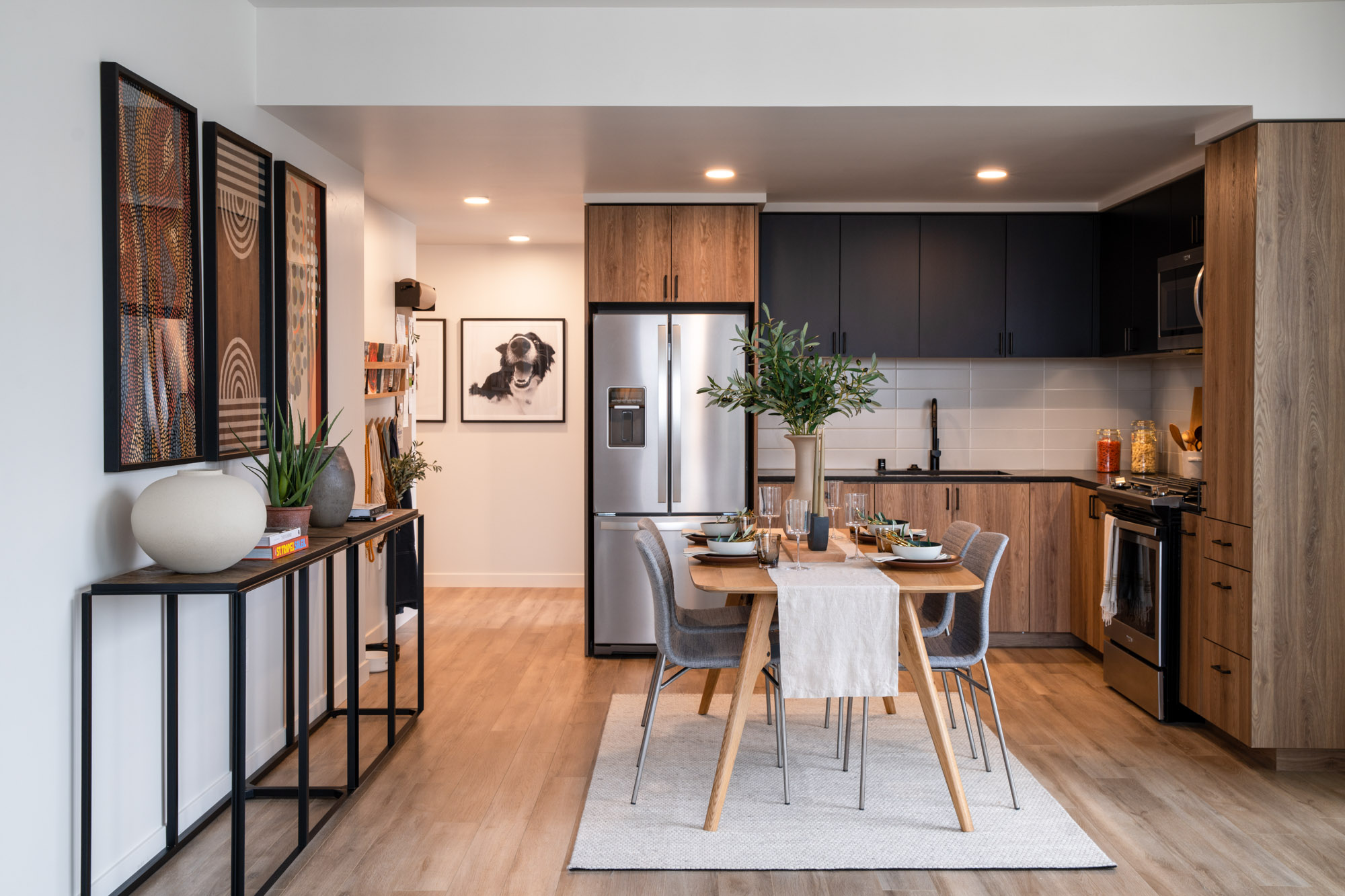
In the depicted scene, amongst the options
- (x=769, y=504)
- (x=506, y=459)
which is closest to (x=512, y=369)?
(x=506, y=459)

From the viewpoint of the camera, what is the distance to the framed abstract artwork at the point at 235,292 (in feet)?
9.70

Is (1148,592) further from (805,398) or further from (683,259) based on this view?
(683,259)

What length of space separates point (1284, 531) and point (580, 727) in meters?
2.70

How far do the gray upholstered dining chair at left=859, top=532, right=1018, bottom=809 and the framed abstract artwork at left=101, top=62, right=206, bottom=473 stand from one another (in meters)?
2.22

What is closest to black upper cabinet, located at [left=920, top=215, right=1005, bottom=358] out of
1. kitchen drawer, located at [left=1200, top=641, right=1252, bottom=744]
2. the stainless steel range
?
the stainless steel range

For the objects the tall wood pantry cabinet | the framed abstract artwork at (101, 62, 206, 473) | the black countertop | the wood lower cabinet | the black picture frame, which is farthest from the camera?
the black picture frame

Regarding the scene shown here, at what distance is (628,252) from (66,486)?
3.10m

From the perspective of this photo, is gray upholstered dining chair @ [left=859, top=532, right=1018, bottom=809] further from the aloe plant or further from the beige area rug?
the aloe plant

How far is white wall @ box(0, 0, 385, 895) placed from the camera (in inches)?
85.3

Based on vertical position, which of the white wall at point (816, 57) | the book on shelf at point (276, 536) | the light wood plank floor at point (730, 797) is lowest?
A: the light wood plank floor at point (730, 797)

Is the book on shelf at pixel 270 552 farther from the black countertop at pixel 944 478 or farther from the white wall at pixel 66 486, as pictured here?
the black countertop at pixel 944 478

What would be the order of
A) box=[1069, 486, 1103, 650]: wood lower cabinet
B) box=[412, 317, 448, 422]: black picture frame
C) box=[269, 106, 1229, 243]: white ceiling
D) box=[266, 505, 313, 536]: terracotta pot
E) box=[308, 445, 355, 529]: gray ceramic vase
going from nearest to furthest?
box=[266, 505, 313, 536]: terracotta pot, box=[308, 445, 355, 529]: gray ceramic vase, box=[269, 106, 1229, 243]: white ceiling, box=[1069, 486, 1103, 650]: wood lower cabinet, box=[412, 317, 448, 422]: black picture frame

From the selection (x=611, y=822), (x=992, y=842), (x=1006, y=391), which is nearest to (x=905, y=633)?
(x=992, y=842)

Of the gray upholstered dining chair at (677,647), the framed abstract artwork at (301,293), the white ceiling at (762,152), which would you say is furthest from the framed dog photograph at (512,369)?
the gray upholstered dining chair at (677,647)
